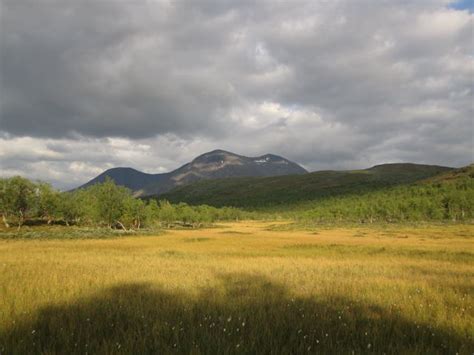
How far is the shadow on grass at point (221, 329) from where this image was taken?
4.71 m

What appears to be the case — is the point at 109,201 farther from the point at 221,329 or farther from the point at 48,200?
the point at 221,329

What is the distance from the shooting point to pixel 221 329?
5.52m

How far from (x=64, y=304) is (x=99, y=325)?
2130 millimetres

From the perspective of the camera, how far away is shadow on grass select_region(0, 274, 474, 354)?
4.71m

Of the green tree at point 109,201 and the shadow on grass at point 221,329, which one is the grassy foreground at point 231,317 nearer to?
the shadow on grass at point 221,329

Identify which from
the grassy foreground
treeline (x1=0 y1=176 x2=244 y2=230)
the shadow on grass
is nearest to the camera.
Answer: the shadow on grass

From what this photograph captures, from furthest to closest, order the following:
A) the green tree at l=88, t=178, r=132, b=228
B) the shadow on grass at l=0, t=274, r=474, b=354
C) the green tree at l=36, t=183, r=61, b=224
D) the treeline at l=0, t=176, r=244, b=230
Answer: the green tree at l=36, t=183, r=61, b=224 < the green tree at l=88, t=178, r=132, b=228 < the treeline at l=0, t=176, r=244, b=230 < the shadow on grass at l=0, t=274, r=474, b=354

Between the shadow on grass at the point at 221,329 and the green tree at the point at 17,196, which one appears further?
the green tree at the point at 17,196

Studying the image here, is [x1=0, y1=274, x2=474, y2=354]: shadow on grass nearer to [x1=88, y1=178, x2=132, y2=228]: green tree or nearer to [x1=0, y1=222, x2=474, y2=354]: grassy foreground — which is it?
[x1=0, y1=222, x2=474, y2=354]: grassy foreground

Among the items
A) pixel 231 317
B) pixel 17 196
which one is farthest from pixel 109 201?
pixel 231 317

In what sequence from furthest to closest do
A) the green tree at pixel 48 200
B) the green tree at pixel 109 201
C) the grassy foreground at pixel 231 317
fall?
the green tree at pixel 48 200
the green tree at pixel 109 201
the grassy foreground at pixel 231 317

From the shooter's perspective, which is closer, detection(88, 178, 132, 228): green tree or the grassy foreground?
A: the grassy foreground

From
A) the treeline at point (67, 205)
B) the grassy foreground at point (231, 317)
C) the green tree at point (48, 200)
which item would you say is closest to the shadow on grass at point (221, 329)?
the grassy foreground at point (231, 317)

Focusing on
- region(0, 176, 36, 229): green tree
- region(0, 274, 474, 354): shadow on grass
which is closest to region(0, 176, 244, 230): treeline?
region(0, 176, 36, 229): green tree
